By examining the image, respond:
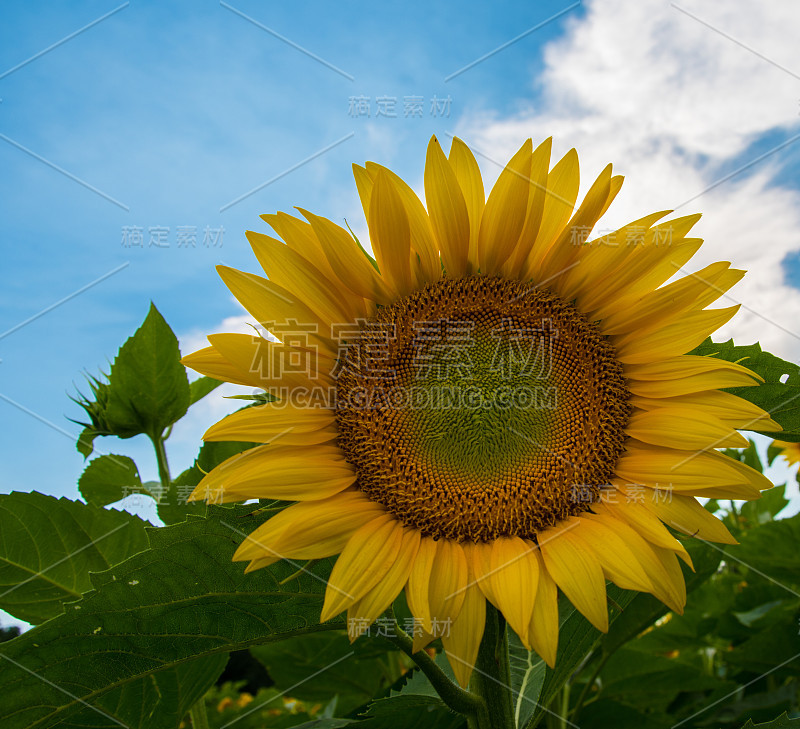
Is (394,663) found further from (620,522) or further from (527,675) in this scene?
(620,522)

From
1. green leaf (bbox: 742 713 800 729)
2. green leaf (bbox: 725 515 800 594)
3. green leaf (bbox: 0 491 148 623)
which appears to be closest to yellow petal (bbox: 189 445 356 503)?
green leaf (bbox: 0 491 148 623)

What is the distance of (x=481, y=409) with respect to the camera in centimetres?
141

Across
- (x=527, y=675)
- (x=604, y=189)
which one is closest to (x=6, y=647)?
(x=527, y=675)

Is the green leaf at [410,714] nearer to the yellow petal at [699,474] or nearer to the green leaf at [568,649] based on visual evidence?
the green leaf at [568,649]

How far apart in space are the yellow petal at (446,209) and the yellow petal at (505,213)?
0.04 metres

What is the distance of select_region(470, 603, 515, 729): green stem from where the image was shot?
1232 millimetres

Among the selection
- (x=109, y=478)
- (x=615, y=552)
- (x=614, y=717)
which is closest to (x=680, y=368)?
(x=615, y=552)

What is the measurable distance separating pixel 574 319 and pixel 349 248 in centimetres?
52

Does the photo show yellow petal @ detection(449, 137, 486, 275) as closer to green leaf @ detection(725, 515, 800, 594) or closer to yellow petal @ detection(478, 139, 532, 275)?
yellow petal @ detection(478, 139, 532, 275)

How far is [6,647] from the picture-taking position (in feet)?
3.51

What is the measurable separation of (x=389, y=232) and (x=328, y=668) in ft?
5.79

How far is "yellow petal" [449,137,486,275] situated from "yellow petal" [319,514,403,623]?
633 mm

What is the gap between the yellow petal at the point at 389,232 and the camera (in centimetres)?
131

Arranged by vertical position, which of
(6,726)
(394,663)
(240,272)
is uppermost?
(240,272)
